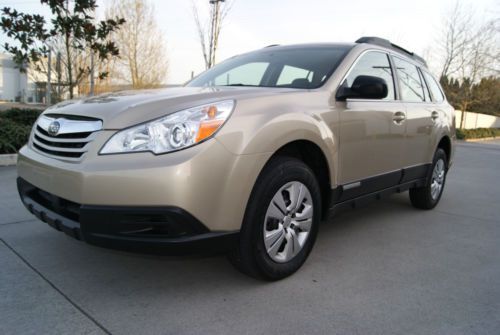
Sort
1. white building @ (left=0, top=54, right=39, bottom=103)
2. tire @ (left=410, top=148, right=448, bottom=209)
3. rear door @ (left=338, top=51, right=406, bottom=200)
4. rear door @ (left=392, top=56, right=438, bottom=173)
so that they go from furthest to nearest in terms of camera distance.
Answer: white building @ (left=0, top=54, right=39, bottom=103), tire @ (left=410, top=148, right=448, bottom=209), rear door @ (left=392, top=56, right=438, bottom=173), rear door @ (left=338, top=51, right=406, bottom=200)

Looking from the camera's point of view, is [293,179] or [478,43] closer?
[293,179]

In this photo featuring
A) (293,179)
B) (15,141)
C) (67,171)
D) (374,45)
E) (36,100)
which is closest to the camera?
(67,171)

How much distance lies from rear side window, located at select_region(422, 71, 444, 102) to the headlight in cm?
346

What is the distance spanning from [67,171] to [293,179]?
1325mm

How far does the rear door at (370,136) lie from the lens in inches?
121

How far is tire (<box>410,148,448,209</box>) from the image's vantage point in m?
4.57

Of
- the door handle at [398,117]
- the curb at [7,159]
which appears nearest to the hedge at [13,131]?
the curb at [7,159]

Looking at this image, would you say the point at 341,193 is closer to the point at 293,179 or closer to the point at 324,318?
the point at 293,179

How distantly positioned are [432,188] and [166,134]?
3689 mm

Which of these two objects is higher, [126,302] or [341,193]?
[341,193]

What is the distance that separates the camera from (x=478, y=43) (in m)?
23.3

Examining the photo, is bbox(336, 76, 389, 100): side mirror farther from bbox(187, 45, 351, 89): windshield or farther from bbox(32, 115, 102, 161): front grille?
bbox(32, 115, 102, 161): front grille

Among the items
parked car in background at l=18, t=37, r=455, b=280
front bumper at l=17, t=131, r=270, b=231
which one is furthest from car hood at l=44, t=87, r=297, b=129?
front bumper at l=17, t=131, r=270, b=231

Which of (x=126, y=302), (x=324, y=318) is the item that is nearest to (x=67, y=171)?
(x=126, y=302)
